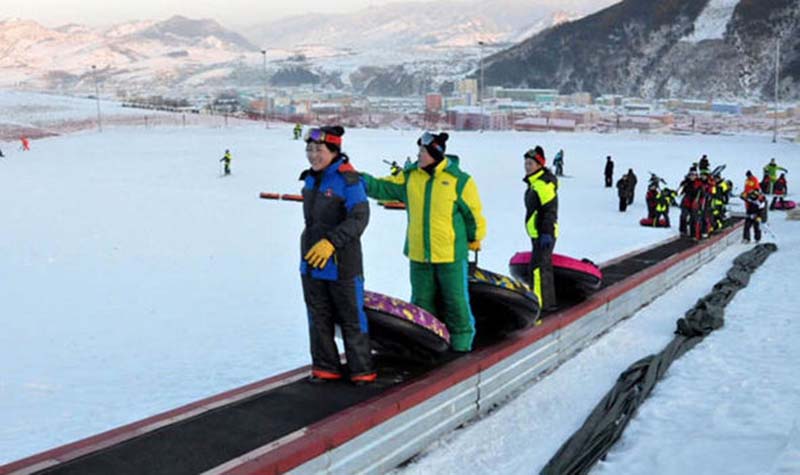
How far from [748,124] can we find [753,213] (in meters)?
39.1

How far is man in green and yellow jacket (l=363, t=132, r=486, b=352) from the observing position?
17.7ft

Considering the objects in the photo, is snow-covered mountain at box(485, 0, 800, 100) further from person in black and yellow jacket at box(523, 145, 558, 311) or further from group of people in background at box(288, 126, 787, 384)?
group of people in background at box(288, 126, 787, 384)

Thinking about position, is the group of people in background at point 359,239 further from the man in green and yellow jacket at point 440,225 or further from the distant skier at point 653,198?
the distant skier at point 653,198

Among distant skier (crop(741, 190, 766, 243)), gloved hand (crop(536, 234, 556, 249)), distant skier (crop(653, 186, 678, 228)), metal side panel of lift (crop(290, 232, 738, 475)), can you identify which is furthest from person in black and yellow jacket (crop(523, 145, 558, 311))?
distant skier (crop(653, 186, 678, 228))

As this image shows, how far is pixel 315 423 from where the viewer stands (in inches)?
170

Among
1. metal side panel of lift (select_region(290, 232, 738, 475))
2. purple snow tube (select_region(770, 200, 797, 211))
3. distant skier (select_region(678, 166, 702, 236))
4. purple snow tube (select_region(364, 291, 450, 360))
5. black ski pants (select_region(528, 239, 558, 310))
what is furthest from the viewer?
purple snow tube (select_region(770, 200, 797, 211))

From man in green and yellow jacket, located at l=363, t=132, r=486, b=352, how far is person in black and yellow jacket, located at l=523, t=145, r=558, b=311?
1532 mm

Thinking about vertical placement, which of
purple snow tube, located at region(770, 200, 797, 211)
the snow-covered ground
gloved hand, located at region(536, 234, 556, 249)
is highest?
gloved hand, located at region(536, 234, 556, 249)

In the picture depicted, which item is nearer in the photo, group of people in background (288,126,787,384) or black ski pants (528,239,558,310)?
group of people in background (288,126,787,384)

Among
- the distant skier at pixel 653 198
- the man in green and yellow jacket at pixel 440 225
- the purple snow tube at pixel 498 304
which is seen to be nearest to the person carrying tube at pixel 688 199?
the distant skier at pixel 653 198

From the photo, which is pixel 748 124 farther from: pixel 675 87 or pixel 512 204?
pixel 675 87

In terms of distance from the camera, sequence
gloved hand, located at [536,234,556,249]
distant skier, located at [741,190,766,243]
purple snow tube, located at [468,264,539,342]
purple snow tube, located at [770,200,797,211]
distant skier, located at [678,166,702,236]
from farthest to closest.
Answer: purple snow tube, located at [770,200,797,211], distant skier, located at [741,190,766,243], distant skier, located at [678,166,702,236], gloved hand, located at [536,234,556,249], purple snow tube, located at [468,264,539,342]

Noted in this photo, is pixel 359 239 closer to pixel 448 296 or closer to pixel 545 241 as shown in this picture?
pixel 448 296

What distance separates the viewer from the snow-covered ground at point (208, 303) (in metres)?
5.75
